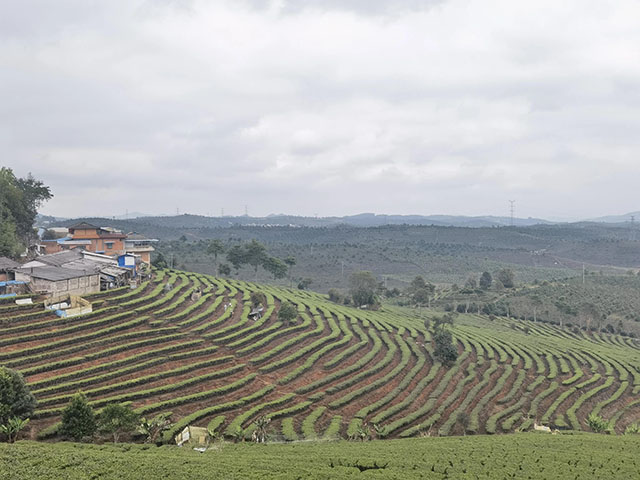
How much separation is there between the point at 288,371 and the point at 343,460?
19669mm

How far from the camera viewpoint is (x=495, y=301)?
95.8 metres

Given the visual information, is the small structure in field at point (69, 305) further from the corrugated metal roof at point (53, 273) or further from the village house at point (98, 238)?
the village house at point (98, 238)

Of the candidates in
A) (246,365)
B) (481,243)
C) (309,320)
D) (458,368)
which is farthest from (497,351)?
(481,243)

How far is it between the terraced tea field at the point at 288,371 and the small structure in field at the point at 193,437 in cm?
149

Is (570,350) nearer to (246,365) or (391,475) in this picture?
(246,365)

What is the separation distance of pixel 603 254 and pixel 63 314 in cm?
16598

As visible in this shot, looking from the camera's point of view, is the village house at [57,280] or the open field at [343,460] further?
the village house at [57,280]

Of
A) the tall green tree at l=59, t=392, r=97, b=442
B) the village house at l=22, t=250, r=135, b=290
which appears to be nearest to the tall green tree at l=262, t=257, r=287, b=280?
the village house at l=22, t=250, r=135, b=290

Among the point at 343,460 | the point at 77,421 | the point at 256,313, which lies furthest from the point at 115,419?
the point at 256,313

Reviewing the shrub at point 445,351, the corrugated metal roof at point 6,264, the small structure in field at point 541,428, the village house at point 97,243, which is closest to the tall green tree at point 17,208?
the village house at point 97,243

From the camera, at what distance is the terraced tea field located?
33.6m

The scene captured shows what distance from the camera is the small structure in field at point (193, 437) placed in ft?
90.4

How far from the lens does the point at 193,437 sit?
28109mm

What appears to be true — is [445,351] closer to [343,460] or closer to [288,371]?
[288,371]
